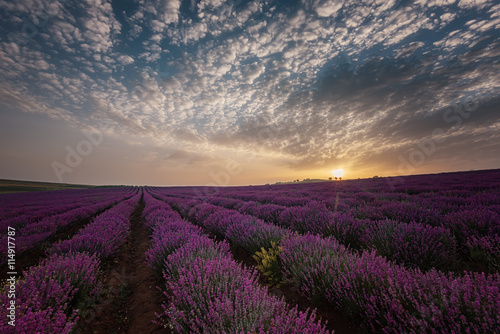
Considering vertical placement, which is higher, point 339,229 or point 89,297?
point 339,229

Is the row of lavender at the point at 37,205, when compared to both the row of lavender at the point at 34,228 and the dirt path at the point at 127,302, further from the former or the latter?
the dirt path at the point at 127,302

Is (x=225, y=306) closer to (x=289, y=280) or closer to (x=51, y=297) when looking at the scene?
(x=289, y=280)

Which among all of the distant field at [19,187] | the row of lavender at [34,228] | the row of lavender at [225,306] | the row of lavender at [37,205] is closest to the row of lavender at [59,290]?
the row of lavender at [225,306]

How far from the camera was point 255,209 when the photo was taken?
7.49 metres

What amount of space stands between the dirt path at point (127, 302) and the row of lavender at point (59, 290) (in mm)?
243

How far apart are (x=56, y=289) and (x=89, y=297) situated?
714 millimetres

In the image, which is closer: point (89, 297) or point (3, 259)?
point (89, 297)

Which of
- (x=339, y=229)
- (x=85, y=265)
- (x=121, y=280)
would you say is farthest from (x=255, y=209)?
(x=85, y=265)

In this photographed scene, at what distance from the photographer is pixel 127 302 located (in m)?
3.11

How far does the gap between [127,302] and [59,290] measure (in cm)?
114

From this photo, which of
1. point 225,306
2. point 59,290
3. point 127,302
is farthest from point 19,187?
point 225,306

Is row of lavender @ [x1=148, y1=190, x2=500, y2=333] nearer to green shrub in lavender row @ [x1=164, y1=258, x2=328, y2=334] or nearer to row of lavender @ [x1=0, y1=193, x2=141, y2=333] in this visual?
green shrub in lavender row @ [x1=164, y1=258, x2=328, y2=334]

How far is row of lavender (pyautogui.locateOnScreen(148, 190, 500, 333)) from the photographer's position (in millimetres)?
1412

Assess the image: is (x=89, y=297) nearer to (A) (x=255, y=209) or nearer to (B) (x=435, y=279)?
(B) (x=435, y=279)
